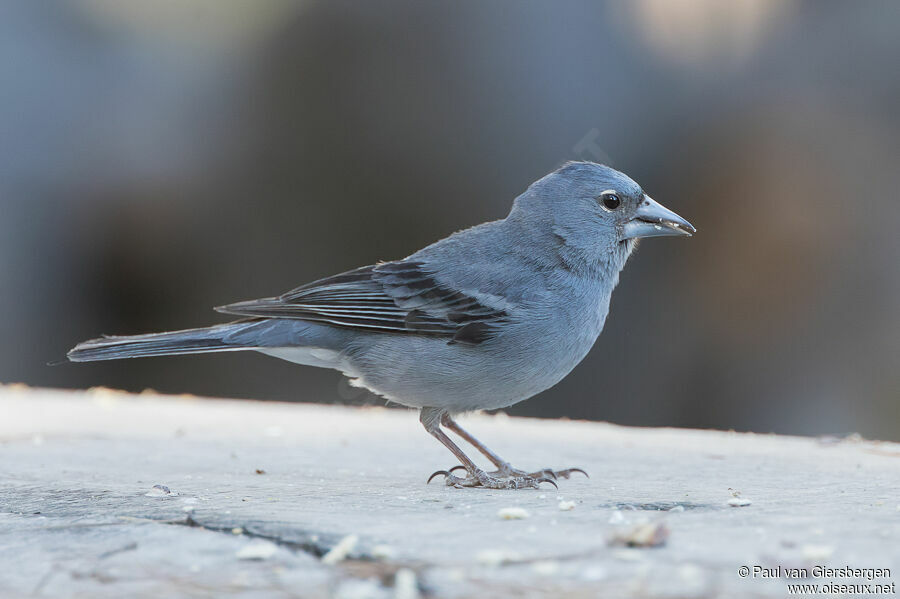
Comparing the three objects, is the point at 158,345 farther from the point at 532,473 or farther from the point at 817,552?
the point at 817,552

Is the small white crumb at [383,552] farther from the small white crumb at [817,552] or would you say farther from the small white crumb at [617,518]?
the small white crumb at [817,552]

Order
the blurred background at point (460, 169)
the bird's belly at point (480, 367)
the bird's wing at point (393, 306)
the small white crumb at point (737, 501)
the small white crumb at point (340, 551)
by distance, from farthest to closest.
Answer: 1. the blurred background at point (460, 169)
2. the bird's wing at point (393, 306)
3. the bird's belly at point (480, 367)
4. the small white crumb at point (737, 501)
5. the small white crumb at point (340, 551)

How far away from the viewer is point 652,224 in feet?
14.4

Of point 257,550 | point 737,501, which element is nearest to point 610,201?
point 737,501

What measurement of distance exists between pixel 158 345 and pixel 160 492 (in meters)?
0.93

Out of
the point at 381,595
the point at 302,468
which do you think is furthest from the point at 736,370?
the point at 381,595

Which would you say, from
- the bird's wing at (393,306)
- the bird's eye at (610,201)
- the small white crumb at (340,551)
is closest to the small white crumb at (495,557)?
the small white crumb at (340,551)

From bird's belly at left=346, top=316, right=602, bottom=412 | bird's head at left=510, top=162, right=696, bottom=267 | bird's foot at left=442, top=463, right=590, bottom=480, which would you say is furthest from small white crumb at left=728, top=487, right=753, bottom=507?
bird's head at left=510, top=162, right=696, bottom=267

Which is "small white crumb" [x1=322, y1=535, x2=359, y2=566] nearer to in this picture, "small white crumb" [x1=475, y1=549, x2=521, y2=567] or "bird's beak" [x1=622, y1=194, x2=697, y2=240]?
"small white crumb" [x1=475, y1=549, x2=521, y2=567]

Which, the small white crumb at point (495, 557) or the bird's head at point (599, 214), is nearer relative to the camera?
the small white crumb at point (495, 557)

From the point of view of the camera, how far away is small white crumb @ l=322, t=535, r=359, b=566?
227cm

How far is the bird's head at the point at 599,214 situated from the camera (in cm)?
432

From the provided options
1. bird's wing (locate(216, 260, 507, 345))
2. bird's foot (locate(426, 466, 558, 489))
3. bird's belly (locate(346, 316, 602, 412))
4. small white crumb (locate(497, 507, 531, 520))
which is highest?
bird's wing (locate(216, 260, 507, 345))

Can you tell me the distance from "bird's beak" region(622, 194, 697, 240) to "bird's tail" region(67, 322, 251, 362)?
1756mm
